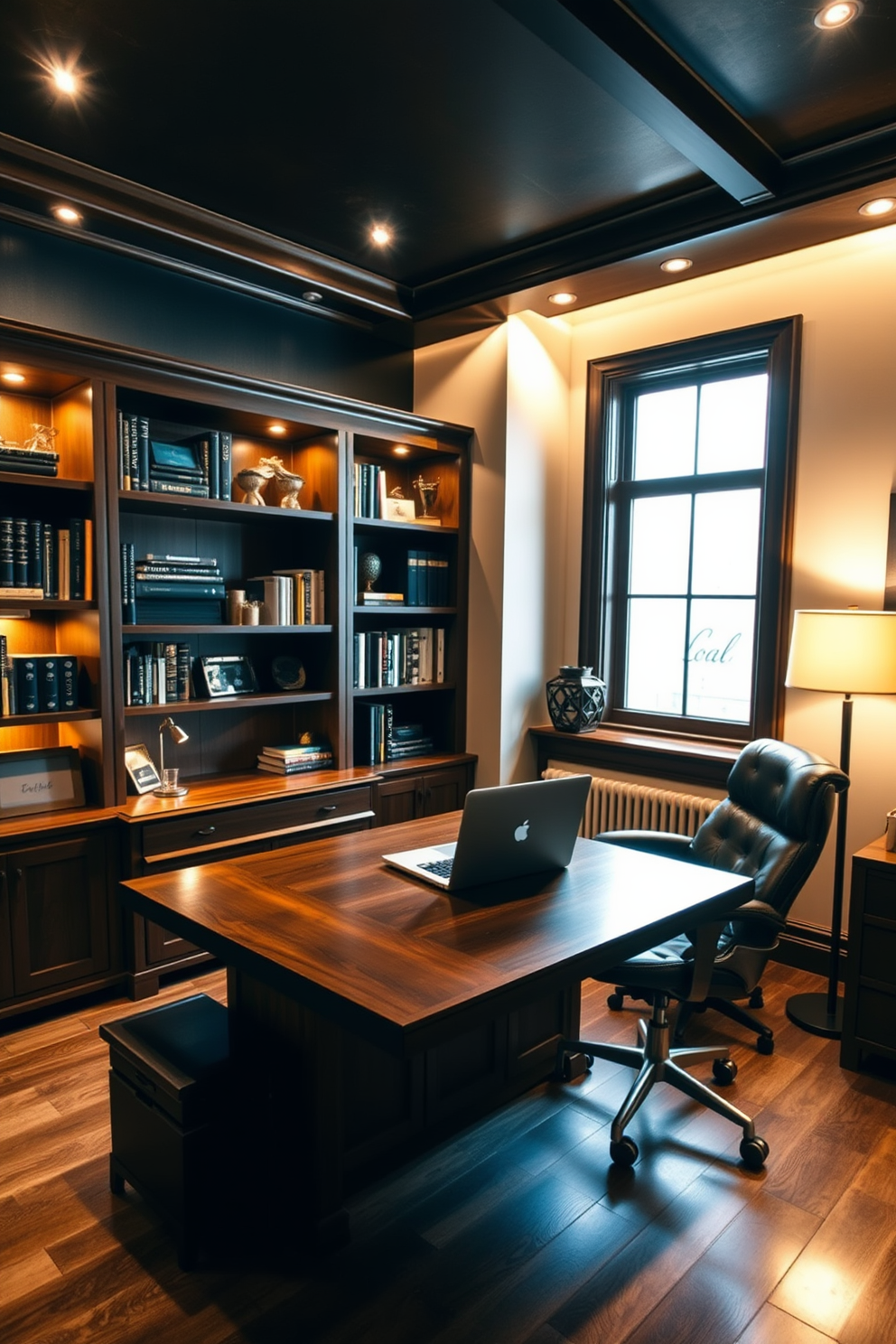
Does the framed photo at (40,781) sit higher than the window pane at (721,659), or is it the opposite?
the window pane at (721,659)

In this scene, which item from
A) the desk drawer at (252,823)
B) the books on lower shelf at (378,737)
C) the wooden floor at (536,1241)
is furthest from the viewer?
the books on lower shelf at (378,737)

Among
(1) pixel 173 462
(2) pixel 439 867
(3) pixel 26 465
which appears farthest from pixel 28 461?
(2) pixel 439 867

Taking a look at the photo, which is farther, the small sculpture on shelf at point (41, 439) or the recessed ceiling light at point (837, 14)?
the small sculpture on shelf at point (41, 439)

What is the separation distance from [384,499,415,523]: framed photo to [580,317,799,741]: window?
864 millimetres

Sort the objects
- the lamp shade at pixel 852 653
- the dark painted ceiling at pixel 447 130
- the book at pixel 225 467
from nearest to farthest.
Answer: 1. the dark painted ceiling at pixel 447 130
2. the lamp shade at pixel 852 653
3. the book at pixel 225 467

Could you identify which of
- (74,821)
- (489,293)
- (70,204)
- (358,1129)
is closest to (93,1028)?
(74,821)

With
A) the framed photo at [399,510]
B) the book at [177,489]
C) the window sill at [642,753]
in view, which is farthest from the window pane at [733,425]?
the book at [177,489]

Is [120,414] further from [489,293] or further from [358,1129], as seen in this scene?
[358,1129]

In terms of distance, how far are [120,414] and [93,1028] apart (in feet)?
6.90

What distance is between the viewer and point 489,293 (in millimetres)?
3578

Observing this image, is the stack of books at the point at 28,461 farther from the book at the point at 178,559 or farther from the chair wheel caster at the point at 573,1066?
the chair wheel caster at the point at 573,1066

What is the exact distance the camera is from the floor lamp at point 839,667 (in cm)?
270

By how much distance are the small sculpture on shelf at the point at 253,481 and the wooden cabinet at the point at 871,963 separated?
2584 mm

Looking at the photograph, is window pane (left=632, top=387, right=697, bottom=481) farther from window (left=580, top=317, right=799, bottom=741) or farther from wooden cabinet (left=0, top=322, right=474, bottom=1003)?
wooden cabinet (left=0, top=322, right=474, bottom=1003)
